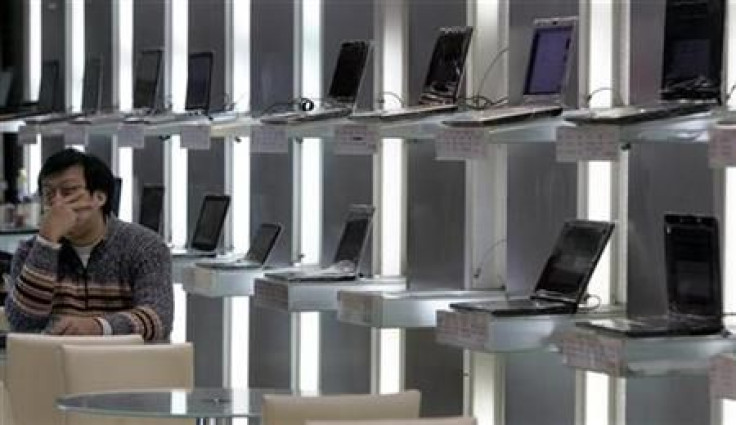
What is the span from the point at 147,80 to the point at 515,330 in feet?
13.1

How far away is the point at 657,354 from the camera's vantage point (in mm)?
4508

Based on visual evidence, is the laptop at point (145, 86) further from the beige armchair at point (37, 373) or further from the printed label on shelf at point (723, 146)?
the printed label on shelf at point (723, 146)

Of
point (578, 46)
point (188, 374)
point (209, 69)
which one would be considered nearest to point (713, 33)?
point (578, 46)

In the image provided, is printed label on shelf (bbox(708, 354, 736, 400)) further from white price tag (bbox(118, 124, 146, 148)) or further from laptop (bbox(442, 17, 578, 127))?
white price tag (bbox(118, 124, 146, 148))

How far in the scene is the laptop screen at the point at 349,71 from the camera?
6.51 m

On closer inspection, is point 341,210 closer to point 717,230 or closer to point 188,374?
point 188,374

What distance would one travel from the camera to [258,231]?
24.2 feet

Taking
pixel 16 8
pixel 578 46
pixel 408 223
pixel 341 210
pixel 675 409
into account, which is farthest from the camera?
pixel 16 8

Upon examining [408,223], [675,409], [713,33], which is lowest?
[675,409]

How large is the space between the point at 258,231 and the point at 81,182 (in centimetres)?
195

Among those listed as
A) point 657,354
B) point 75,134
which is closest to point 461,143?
point 657,354

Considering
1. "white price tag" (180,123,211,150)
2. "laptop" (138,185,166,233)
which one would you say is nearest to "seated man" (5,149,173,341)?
"white price tag" (180,123,211,150)

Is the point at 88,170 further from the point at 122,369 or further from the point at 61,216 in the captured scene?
the point at 122,369

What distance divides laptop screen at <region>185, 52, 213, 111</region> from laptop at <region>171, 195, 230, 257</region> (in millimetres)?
404
